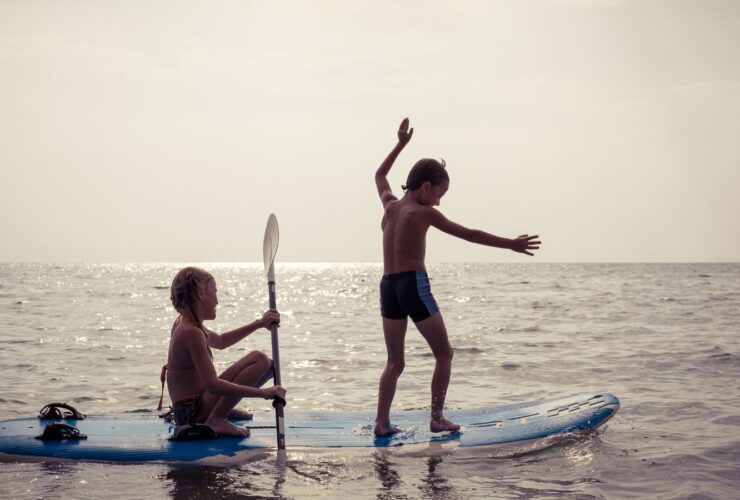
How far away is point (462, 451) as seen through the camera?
207 inches

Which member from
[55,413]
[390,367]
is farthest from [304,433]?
[55,413]

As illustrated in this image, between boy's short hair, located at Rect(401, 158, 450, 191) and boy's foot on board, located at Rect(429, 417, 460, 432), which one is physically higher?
boy's short hair, located at Rect(401, 158, 450, 191)

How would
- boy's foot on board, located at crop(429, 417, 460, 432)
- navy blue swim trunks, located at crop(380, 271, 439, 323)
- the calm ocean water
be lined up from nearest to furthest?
the calm ocean water, navy blue swim trunks, located at crop(380, 271, 439, 323), boy's foot on board, located at crop(429, 417, 460, 432)

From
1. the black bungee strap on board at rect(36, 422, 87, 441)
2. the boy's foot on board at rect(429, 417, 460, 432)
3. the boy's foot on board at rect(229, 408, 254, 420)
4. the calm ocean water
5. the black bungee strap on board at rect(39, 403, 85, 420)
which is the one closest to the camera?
the calm ocean water

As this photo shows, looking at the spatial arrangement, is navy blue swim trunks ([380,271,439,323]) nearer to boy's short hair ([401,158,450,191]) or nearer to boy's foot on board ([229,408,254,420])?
boy's short hair ([401,158,450,191])

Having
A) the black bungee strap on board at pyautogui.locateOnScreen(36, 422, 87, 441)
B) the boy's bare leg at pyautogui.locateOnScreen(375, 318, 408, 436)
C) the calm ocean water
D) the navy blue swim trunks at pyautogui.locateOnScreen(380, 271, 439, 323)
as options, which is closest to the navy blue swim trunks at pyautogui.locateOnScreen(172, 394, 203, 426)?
the calm ocean water

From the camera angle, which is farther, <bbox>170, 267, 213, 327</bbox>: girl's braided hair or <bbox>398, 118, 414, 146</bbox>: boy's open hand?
<bbox>398, 118, 414, 146</bbox>: boy's open hand

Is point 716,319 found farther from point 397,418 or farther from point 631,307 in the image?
point 397,418

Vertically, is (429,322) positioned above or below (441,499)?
above

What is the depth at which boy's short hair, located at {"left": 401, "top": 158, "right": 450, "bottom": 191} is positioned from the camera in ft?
17.7

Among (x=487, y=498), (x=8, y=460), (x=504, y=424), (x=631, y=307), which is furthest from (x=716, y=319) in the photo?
(x=8, y=460)

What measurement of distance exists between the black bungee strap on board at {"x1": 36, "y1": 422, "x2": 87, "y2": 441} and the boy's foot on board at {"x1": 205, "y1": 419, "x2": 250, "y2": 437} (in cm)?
93

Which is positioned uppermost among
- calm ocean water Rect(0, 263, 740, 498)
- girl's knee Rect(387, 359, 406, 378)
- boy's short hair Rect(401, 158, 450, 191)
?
boy's short hair Rect(401, 158, 450, 191)

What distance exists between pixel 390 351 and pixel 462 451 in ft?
2.93
